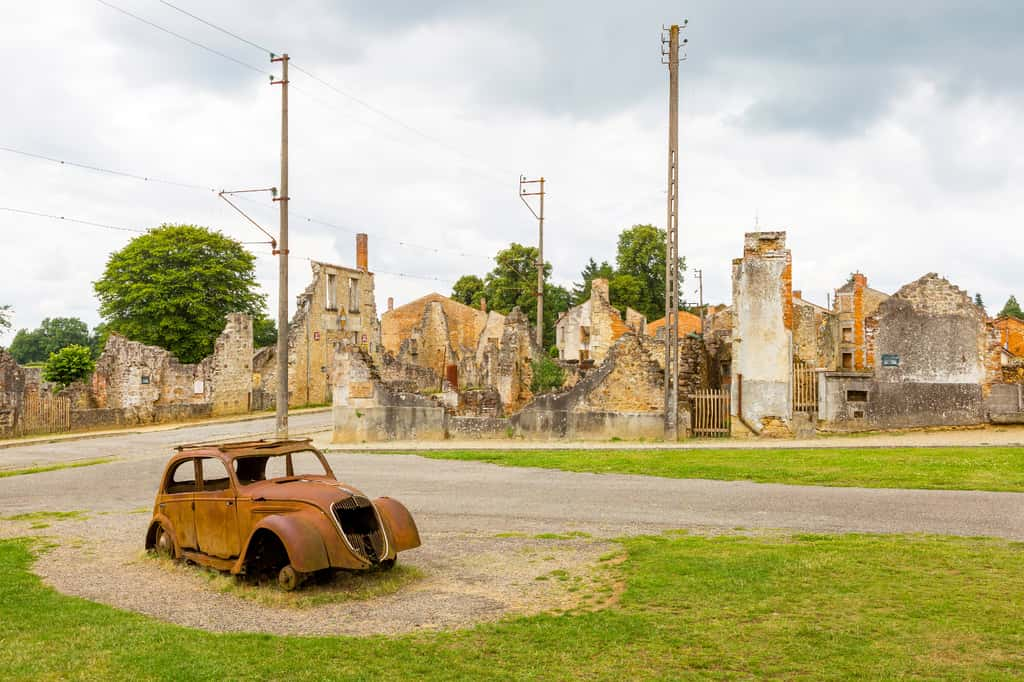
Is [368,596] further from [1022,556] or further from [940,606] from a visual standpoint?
[1022,556]

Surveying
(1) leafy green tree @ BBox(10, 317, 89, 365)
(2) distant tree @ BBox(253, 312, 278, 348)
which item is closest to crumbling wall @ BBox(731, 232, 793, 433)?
(2) distant tree @ BBox(253, 312, 278, 348)

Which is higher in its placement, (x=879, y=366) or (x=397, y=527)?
(x=879, y=366)

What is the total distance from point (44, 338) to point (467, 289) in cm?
5238

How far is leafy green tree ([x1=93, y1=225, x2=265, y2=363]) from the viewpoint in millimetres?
53500

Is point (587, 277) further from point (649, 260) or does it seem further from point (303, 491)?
point (303, 491)

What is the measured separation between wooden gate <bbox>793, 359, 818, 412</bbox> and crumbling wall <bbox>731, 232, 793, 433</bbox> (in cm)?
41

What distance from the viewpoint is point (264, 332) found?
7188cm

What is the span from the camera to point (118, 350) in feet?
143

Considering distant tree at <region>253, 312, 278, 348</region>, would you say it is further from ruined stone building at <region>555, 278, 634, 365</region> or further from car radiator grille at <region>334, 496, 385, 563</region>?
car radiator grille at <region>334, 496, 385, 563</region>

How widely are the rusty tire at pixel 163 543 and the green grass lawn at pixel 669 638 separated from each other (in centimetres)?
159

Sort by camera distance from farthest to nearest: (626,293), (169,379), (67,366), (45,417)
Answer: (626,293) → (67,366) → (169,379) → (45,417)

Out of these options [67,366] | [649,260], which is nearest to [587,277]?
[649,260]

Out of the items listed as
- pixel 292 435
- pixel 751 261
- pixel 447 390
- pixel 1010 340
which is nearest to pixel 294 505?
pixel 751 261

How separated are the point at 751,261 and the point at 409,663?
808 inches
